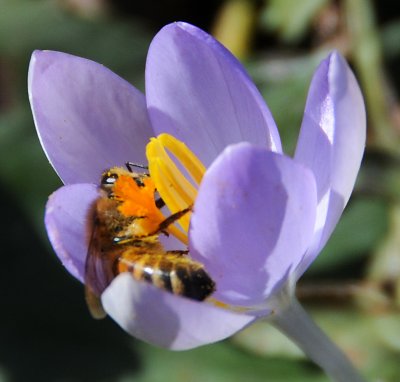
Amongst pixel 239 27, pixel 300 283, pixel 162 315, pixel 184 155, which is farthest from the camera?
pixel 239 27

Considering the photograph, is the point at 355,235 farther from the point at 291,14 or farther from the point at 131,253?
the point at 131,253

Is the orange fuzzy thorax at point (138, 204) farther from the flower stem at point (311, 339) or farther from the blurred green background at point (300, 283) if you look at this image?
the blurred green background at point (300, 283)

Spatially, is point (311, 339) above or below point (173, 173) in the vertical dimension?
below

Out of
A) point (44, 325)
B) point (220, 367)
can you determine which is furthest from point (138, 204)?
point (44, 325)

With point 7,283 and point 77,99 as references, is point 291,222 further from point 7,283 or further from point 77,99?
point 7,283

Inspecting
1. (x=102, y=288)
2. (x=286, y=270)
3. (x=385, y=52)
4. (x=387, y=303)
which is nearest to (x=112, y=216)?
(x=102, y=288)

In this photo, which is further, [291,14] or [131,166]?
[291,14]

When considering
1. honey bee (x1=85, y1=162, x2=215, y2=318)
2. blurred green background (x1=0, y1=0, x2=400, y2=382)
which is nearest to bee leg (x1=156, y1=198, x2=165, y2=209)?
honey bee (x1=85, y1=162, x2=215, y2=318)
